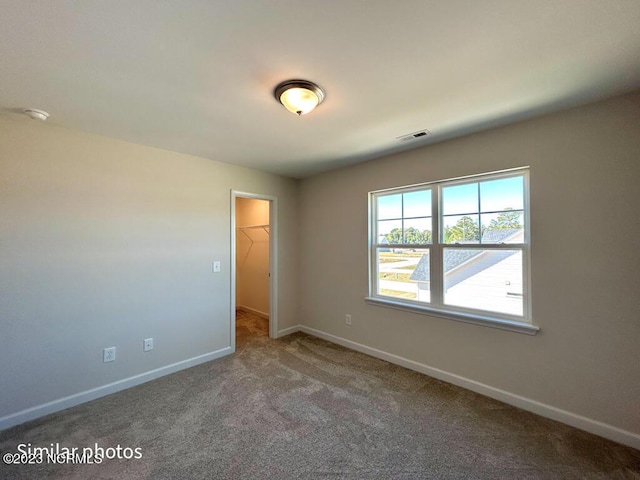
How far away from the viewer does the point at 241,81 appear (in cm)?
168

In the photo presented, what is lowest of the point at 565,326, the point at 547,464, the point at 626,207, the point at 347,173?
the point at 547,464

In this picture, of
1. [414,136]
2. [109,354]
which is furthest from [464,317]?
[109,354]

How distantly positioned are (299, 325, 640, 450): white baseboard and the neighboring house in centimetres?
71

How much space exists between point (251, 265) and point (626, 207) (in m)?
5.02

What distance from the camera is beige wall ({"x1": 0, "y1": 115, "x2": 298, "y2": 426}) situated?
2.12m

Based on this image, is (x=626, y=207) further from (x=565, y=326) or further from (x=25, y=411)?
(x=25, y=411)

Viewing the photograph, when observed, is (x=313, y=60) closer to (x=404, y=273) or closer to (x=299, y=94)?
(x=299, y=94)

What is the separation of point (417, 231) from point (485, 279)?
32.8 inches

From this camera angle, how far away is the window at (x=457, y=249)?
7.79 feet

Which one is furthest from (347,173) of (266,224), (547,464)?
(547,464)

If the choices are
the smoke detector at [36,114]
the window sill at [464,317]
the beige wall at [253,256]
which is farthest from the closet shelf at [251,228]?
the smoke detector at [36,114]

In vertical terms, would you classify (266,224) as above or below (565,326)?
above

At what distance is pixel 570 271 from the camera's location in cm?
205

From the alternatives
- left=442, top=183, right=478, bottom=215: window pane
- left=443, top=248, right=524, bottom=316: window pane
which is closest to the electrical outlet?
left=443, top=248, right=524, bottom=316: window pane
